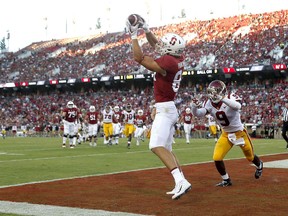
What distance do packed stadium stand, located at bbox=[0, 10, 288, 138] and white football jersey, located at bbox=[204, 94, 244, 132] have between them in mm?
26731

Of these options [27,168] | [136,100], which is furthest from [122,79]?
[27,168]

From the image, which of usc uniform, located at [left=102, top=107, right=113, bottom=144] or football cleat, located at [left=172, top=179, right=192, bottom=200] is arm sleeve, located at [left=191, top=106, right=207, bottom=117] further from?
usc uniform, located at [left=102, top=107, right=113, bottom=144]

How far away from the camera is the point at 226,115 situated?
8.41m

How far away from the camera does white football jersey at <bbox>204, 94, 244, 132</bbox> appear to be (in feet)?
27.5

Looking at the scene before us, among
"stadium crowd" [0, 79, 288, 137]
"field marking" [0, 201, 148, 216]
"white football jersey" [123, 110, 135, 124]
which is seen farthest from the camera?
"stadium crowd" [0, 79, 288, 137]

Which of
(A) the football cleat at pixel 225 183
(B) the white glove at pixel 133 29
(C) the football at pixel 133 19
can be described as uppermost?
(C) the football at pixel 133 19

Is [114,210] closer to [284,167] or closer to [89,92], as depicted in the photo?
[284,167]

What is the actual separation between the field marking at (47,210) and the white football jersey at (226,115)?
3186mm

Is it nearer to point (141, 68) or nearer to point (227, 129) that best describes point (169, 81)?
point (227, 129)

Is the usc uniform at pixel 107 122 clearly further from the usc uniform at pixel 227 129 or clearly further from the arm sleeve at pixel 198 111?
the arm sleeve at pixel 198 111

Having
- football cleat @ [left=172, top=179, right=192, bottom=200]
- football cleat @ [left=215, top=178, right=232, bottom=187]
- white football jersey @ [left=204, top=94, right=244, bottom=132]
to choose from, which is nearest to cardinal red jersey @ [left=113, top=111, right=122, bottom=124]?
white football jersey @ [left=204, top=94, right=244, bottom=132]

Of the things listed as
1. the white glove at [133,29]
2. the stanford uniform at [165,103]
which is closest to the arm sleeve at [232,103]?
the stanford uniform at [165,103]

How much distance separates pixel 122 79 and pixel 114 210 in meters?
43.7

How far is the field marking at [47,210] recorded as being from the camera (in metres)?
5.72
